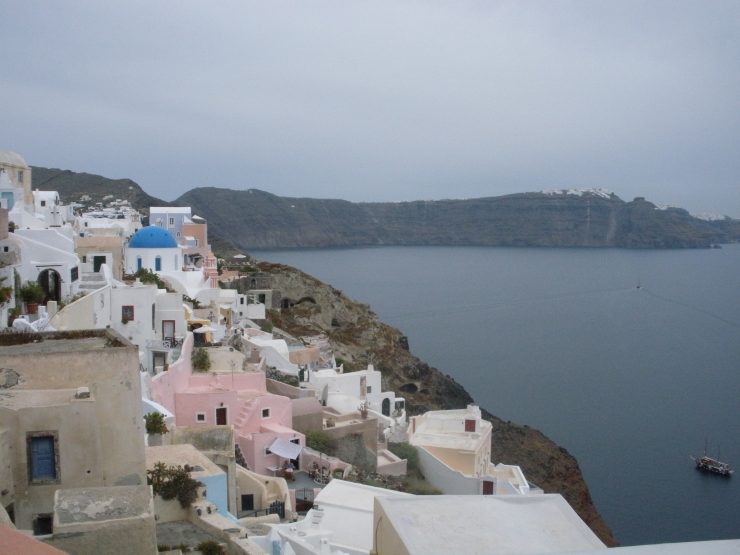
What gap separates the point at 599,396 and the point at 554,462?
577 inches

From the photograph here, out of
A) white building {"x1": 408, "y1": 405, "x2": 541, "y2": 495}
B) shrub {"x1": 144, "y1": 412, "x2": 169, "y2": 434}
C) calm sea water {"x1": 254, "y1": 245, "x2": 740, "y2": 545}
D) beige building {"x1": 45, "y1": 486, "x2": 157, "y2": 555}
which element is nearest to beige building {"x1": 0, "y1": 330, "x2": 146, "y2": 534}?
beige building {"x1": 45, "y1": 486, "x2": 157, "y2": 555}

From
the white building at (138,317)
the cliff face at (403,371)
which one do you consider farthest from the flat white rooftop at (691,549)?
the cliff face at (403,371)

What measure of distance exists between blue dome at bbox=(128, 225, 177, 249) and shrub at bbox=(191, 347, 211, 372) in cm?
966

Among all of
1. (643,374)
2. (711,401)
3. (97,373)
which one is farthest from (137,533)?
(643,374)

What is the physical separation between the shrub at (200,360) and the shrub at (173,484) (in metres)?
9.39

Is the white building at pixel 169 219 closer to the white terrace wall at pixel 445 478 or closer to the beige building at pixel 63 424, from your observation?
the white terrace wall at pixel 445 478

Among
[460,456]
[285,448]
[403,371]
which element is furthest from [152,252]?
[403,371]

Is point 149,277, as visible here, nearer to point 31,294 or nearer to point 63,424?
point 31,294

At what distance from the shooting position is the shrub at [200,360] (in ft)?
61.1

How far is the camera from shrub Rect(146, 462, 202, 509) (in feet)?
30.0

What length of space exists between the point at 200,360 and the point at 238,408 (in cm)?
257

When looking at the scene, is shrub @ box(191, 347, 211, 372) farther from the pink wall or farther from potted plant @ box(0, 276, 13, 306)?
potted plant @ box(0, 276, 13, 306)

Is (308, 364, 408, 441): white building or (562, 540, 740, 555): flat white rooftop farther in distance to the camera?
(308, 364, 408, 441): white building

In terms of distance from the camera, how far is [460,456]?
20.5 meters
